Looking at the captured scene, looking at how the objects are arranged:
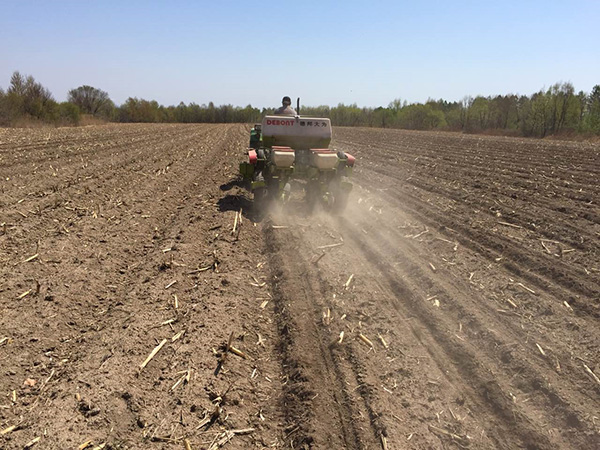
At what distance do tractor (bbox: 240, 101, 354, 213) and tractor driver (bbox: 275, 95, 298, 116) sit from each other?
4.09ft

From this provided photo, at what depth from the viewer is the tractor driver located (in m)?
10.8

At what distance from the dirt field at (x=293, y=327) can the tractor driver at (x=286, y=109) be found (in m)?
3.16

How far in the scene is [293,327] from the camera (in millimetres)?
4477

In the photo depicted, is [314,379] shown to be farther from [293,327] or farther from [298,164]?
[298,164]

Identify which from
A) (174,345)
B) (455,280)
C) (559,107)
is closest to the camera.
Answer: (174,345)

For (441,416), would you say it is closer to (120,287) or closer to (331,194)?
(120,287)

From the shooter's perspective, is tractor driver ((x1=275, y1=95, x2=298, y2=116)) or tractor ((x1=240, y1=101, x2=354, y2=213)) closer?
tractor ((x1=240, y1=101, x2=354, y2=213))

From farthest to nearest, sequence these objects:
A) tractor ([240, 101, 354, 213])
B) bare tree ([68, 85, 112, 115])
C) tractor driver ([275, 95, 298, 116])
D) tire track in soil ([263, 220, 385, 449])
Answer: bare tree ([68, 85, 112, 115]) < tractor driver ([275, 95, 298, 116]) < tractor ([240, 101, 354, 213]) < tire track in soil ([263, 220, 385, 449])

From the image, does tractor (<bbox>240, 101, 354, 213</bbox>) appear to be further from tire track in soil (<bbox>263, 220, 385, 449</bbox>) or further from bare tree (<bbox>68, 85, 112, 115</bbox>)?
bare tree (<bbox>68, 85, 112, 115</bbox>)

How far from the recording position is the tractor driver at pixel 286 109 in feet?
35.5

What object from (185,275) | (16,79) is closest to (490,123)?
(16,79)

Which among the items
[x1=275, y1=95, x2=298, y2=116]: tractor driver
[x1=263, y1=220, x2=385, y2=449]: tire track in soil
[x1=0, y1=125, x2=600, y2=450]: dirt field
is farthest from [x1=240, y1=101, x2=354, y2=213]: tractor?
[x1=263, y1=220, x2=385, y2=449]: tire track in soil

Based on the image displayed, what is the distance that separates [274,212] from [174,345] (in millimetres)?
5380

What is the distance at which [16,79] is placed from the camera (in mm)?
42219
